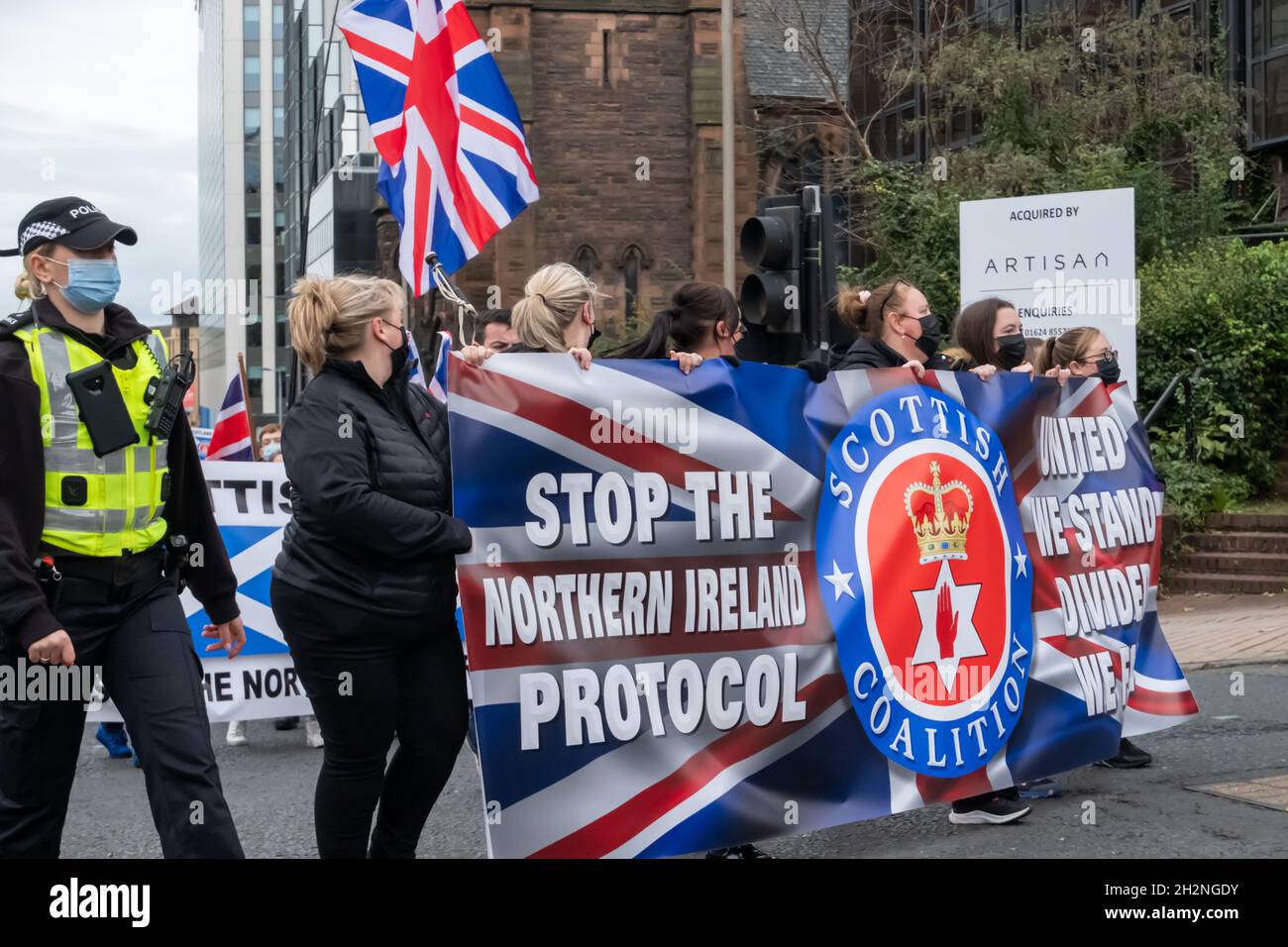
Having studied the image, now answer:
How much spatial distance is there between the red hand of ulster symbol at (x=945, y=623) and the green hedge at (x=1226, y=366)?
412 inches

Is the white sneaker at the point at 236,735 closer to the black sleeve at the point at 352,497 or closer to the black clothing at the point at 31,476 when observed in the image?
the black clothing at the point at 31,476

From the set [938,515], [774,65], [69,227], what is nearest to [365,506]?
[69,227]

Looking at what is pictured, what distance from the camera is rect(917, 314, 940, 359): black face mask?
6.13m

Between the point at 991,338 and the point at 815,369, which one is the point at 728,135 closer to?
the point at 991,338

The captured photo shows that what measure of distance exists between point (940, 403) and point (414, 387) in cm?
213

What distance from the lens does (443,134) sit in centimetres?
802

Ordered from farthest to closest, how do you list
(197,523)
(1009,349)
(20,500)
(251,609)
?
1. (251,609)
2. (1009,349)
3. (197,523)
4. (20,500)

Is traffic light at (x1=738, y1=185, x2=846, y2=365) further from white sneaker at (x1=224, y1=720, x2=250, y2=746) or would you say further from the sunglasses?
white sneaker at (x1=224, y1=720, x2=250, y2=746)

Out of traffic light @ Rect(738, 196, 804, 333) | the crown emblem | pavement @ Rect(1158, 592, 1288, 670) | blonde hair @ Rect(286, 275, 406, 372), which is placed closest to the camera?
blonde hair @ Rect(286, 275, 406, 372)

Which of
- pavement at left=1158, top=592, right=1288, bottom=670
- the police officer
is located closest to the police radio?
the police officer

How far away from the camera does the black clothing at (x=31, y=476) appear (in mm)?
3873

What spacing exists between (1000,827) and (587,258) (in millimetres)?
40429

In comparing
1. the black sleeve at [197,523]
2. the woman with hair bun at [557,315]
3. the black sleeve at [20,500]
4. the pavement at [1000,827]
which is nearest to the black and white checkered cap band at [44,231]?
the black sleeve at [20,500]

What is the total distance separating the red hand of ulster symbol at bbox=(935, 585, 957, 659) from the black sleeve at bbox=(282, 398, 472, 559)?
1.98 metres
